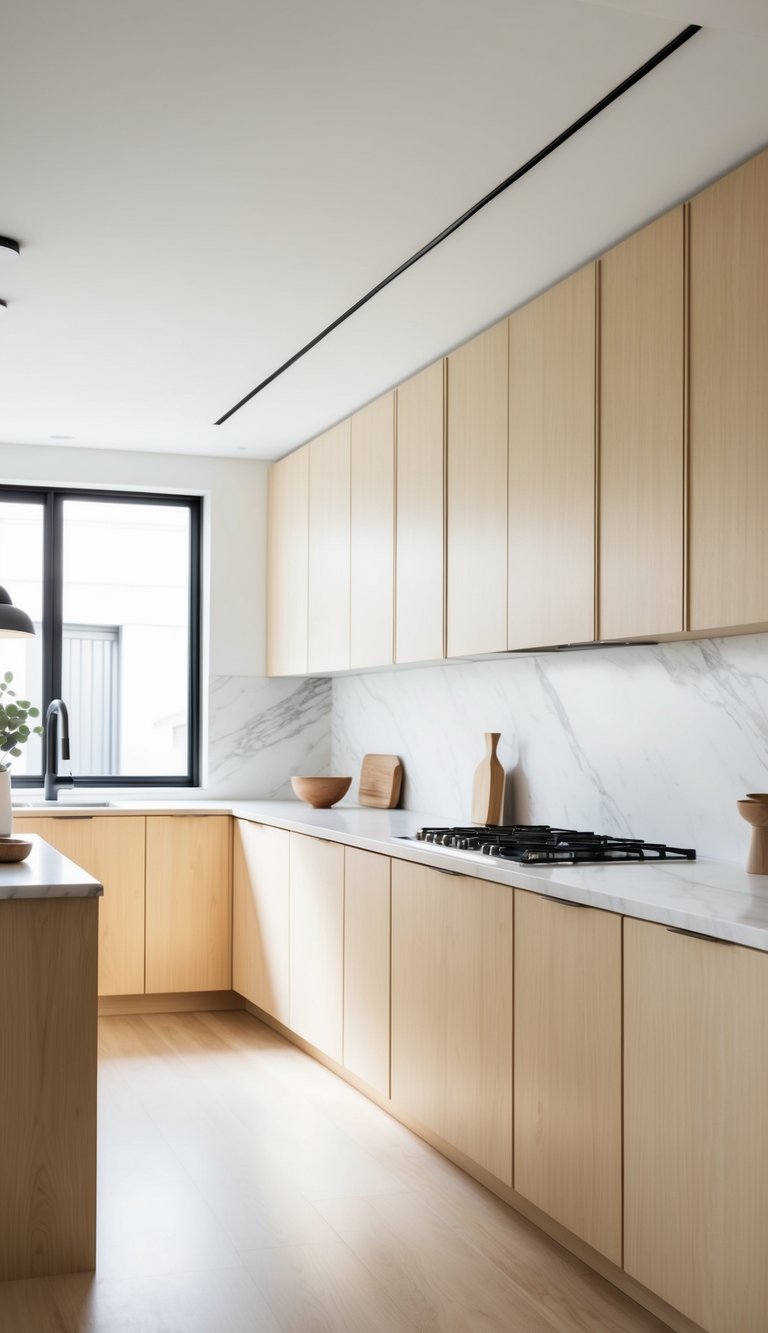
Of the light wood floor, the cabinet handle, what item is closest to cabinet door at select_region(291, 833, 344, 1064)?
the light wood floor

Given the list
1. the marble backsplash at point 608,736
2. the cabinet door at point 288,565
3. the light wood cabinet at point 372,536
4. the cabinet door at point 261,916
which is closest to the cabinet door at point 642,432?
the marble backsplash at point 608,736

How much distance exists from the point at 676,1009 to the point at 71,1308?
136 cm

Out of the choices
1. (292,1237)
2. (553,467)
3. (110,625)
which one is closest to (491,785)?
(553,467)

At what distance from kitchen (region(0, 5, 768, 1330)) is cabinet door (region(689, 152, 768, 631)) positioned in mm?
153

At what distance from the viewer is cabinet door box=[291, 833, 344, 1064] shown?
4289mm

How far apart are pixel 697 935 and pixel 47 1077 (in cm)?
144

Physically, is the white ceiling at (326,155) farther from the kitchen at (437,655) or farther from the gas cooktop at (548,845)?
the gas cooktop at (548,845)

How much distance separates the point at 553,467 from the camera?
11.2 feet

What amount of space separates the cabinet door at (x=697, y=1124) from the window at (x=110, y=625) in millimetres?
4029

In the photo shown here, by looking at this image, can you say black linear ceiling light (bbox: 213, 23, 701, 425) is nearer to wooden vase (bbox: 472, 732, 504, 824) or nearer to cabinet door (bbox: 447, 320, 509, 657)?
cabinet door (bbox: 447, 320, 509, 657)

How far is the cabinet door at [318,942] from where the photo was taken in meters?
4.29

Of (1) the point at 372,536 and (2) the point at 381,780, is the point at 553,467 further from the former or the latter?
(2) the point at 381,780

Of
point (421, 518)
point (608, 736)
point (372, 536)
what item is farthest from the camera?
point (372, 536)

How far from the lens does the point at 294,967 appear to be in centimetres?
472
